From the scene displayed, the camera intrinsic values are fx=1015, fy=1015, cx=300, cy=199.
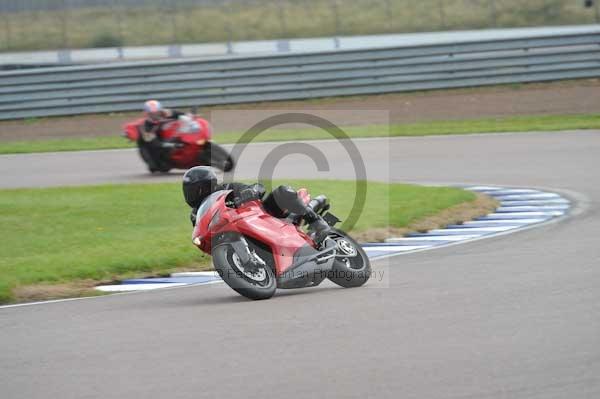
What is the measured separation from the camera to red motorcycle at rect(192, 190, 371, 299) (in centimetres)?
802

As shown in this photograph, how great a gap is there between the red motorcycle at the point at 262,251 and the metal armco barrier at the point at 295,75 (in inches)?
682

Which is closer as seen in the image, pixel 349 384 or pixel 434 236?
pixel 349 384

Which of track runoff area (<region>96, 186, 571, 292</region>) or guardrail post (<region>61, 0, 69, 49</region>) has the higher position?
guardrail post (<region>61, 0, 69, 49</region>)

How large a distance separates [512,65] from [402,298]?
63.2ft

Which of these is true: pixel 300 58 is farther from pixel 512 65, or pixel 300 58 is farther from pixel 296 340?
pixel 296 340

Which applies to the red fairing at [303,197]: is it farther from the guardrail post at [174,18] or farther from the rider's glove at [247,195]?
the guardrail post at [174,18]

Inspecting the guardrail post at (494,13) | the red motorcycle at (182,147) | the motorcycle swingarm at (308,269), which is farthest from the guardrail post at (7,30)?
the motorcycle swingarm at (308,269)

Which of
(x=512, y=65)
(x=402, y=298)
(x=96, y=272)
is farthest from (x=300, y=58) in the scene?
(x=402, y=298)

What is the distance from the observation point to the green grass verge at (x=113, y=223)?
404 inches

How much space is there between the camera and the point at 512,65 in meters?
26.1

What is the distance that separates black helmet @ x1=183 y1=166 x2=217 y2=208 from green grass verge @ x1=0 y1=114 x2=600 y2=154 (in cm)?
1381

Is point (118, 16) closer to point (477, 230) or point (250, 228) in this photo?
point (477, 230)

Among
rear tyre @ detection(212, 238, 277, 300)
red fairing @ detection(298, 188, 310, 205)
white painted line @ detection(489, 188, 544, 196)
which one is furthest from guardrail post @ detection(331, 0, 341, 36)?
rear tyre @ detection(212, 238, 277, 300)

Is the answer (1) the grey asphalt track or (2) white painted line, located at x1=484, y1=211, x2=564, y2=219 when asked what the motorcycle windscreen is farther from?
(2) white painted line, located at x1=484, y1=211, x2=564, y2=219
